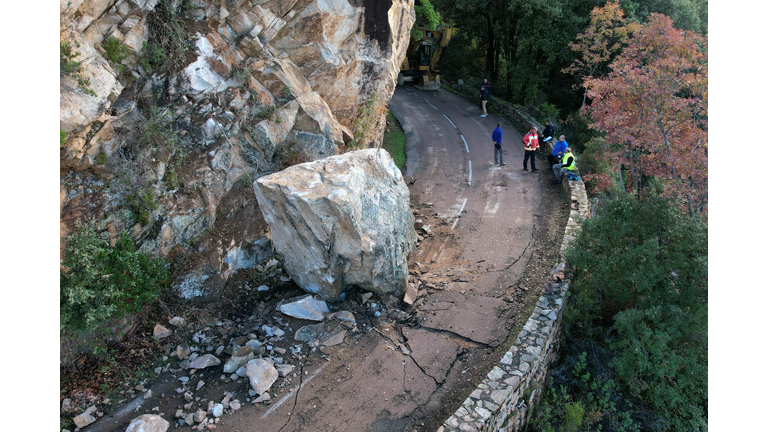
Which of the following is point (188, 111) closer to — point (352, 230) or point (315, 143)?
point (315, 143)

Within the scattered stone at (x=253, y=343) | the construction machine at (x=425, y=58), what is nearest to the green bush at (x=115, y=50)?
the scattered stone at (x=253, y=343)

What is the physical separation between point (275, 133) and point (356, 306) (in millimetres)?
4801

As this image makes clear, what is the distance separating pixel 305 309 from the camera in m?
8.71

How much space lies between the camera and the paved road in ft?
22.6

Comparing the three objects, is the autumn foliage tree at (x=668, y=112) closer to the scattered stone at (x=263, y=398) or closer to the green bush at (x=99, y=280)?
the scattered stone at (x=263, y=398)

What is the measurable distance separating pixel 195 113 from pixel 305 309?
4943 millimetres

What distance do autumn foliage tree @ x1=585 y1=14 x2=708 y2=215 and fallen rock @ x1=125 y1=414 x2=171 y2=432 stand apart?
9792 mm

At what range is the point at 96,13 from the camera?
794 centimetres

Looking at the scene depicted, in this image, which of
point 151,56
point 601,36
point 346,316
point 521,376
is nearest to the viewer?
point 521,376

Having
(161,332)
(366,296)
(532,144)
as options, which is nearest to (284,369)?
(366,296)

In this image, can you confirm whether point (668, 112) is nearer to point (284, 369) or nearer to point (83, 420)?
point (284, 369)

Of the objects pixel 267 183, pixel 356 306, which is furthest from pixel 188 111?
pixel 356 306

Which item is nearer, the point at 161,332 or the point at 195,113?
the point at 161,332

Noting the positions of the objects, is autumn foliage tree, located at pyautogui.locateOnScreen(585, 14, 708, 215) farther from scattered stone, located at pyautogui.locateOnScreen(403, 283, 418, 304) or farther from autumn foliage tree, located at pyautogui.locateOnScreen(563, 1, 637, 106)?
autumn foliage tree, located at pyautogui.locateOnScreen(563, 1, 637, 106)
